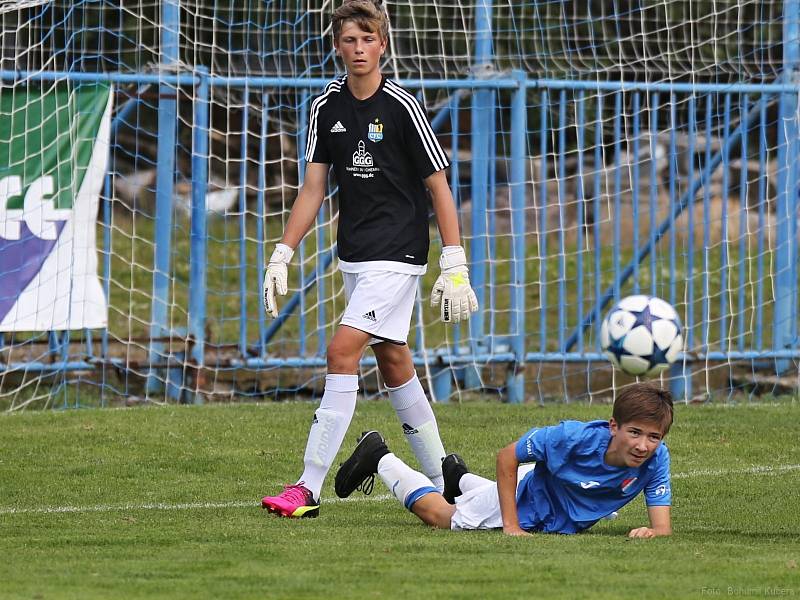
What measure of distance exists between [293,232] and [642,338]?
248 cm

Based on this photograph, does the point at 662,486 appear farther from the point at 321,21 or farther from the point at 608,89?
the point at 321,21

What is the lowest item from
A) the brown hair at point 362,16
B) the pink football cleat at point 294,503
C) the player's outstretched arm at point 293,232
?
the pink football cleat at point 294,503

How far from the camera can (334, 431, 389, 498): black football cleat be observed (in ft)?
20.5

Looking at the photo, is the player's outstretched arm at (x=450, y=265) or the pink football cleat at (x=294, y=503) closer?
the pink football cleat at (x=294, y=503)

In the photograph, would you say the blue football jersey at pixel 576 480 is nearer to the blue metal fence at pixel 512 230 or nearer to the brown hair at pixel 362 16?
the brown hair at pixel 362 16

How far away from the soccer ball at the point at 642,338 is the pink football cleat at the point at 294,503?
2.59 m

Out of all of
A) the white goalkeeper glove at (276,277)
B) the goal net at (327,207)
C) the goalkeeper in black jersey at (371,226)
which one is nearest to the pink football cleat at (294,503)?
the goalkeeper in black jersey at (371,226)

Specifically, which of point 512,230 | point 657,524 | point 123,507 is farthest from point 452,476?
point 512,230

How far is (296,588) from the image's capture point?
4.52 m

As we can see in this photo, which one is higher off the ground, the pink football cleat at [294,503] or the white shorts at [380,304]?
the white shorts at [380,304]

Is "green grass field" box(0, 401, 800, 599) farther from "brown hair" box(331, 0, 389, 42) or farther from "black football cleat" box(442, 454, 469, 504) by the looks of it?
"brown hair" box(331, 0, 389, 42)

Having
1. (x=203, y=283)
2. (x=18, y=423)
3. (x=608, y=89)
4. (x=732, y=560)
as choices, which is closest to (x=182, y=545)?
(x=732, y=560)

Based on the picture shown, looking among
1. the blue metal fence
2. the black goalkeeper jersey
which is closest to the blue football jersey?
the black goalkeeper jersey

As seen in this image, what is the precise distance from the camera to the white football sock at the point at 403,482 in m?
6.05
